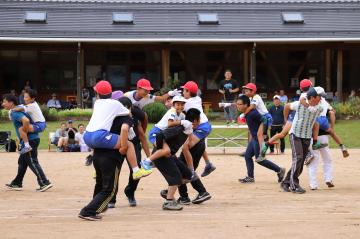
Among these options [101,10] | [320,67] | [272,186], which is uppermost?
[101,10]

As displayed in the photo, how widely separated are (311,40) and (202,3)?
18.4ft

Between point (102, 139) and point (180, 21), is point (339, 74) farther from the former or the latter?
point (102, 139)

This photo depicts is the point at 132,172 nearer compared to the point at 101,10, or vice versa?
the point at 132,172

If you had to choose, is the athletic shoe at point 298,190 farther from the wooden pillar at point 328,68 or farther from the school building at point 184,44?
the wooden pillar at point 328,68

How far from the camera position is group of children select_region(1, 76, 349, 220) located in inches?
414

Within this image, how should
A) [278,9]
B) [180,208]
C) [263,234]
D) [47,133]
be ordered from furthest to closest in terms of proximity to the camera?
[278,9] < [47,133] < [180,208] < [263,234]

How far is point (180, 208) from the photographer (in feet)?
37.9

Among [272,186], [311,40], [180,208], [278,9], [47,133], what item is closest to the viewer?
[180,208]

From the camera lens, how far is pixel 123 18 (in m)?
35.6

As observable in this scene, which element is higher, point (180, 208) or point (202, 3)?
point (202, 3)

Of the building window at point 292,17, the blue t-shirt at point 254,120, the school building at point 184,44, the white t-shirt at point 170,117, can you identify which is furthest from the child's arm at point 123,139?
the building window at point 292,17

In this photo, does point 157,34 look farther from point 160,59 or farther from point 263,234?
point 263,234

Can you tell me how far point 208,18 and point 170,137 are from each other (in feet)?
82.1

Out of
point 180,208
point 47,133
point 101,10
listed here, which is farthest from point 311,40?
point 180,208
